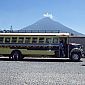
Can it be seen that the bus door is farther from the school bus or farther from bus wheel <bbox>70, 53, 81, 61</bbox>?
bus wheel <bbox>70, 53, 81, 61</bbox>

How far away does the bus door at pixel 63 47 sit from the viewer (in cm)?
2738

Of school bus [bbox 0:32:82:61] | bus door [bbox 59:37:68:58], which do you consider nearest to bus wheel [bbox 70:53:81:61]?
school bus [bbox 0:32:82:61]

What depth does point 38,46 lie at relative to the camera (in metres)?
27.6

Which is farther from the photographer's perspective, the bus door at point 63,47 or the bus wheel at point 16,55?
the bus wheel at point 16,55

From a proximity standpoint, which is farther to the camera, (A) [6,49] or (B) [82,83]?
(A) [6,49]

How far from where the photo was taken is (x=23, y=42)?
27719mm

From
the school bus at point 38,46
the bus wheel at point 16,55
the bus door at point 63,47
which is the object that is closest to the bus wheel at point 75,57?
the school bus at point 38,46

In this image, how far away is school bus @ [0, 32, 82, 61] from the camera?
27453 millimetres

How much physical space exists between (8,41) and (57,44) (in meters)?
4.54

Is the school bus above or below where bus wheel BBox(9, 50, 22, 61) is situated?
above

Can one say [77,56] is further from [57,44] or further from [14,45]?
[14,45]

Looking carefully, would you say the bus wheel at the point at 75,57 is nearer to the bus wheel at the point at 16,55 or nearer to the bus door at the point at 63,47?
the bus door at the point at 63,47

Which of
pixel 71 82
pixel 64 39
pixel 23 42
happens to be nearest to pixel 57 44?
pixel 64 39

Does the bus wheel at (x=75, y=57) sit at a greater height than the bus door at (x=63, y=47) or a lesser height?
lesser
